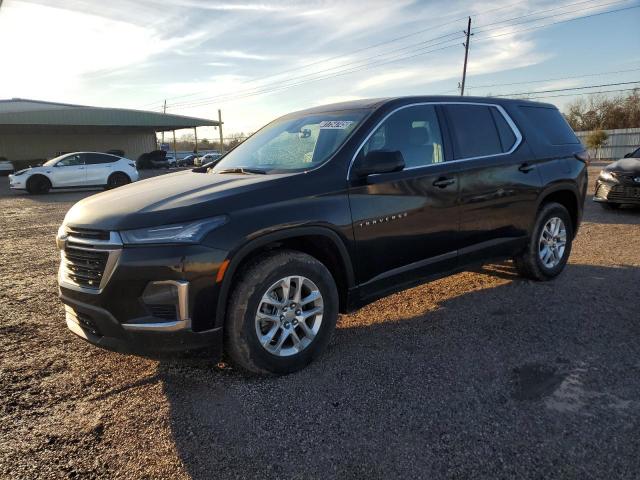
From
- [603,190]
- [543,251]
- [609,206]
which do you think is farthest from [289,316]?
[609,206]

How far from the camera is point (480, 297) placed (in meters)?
4.65

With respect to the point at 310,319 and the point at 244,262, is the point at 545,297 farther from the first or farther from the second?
the point at 244,262

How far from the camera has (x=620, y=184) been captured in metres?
9.22

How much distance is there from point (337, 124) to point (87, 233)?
1.98m

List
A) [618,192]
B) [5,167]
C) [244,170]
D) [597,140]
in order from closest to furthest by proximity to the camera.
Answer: [244,170], [618,192], [5,167], [597,140]

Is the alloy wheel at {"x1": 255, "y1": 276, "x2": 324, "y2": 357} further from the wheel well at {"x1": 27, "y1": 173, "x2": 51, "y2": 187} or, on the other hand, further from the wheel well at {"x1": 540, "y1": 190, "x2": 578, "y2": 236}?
the wheel well at {"x1": 27, "y1": 173, "x2": 51, "y2": 187}

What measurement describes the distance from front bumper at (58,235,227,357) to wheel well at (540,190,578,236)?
3786 millimetres

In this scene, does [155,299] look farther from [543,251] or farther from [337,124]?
[543,251]

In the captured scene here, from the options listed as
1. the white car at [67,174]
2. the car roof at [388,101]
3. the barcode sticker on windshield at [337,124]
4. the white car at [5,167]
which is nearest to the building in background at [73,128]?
the white car at [5,167]

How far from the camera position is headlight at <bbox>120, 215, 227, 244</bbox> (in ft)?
8.74

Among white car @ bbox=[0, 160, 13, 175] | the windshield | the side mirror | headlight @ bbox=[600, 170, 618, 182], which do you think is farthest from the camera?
white car @ bbox=[0, 160, 13, 175]

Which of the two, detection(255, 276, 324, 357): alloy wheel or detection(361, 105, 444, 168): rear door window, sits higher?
detection(361, 105, 444, 168): rear door window

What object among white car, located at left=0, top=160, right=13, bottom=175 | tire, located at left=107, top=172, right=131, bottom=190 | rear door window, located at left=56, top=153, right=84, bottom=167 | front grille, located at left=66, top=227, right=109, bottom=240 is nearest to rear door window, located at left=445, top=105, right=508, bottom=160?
front grille, located at left=66, top=227, right=109, bottom=240

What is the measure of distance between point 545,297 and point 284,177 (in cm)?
302
